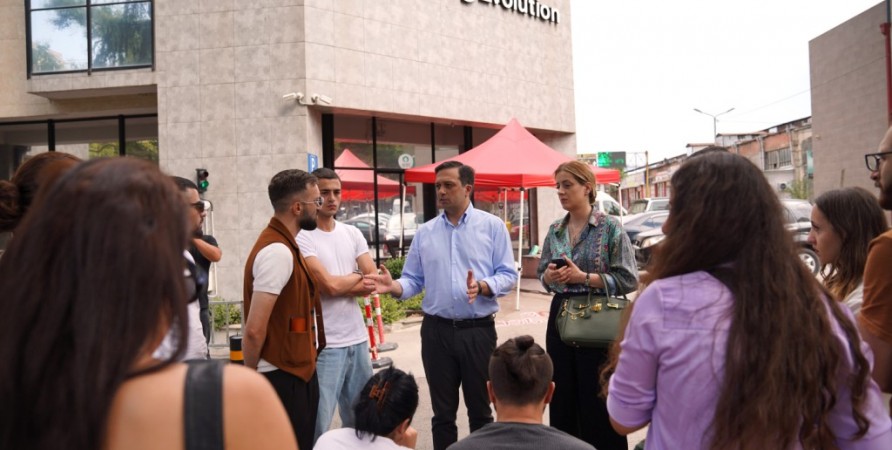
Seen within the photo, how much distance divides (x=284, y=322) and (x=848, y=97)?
38.1 meters

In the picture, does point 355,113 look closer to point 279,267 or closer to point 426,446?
point 426,446

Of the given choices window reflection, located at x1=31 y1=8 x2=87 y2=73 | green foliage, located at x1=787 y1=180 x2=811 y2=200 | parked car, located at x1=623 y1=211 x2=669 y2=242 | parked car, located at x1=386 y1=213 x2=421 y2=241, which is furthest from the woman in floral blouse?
green foliage, located at x1=787 y1=180 x2=811 y2=200

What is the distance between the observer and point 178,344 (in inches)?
50.1

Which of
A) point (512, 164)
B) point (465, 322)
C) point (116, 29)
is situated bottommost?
point (465, 322)

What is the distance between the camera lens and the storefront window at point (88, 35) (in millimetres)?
14539

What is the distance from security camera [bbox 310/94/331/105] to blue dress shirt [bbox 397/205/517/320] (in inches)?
362

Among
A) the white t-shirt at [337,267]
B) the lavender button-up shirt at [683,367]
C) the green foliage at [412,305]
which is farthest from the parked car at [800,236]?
the lavender button-up shirt at [683,367]

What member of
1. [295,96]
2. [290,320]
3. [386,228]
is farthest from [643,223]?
[290,320]

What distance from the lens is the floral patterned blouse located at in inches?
176

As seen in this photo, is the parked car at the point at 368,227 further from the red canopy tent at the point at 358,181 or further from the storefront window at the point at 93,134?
the storefront window at the point at 93,134

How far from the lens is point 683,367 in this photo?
2.02 metres

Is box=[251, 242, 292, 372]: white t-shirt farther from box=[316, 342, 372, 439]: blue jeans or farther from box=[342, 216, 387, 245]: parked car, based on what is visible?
box=[342, 216, 387, 245]: parked car

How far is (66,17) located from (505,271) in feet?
44.0

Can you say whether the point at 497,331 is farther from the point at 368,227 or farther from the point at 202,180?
the point at 202,180
